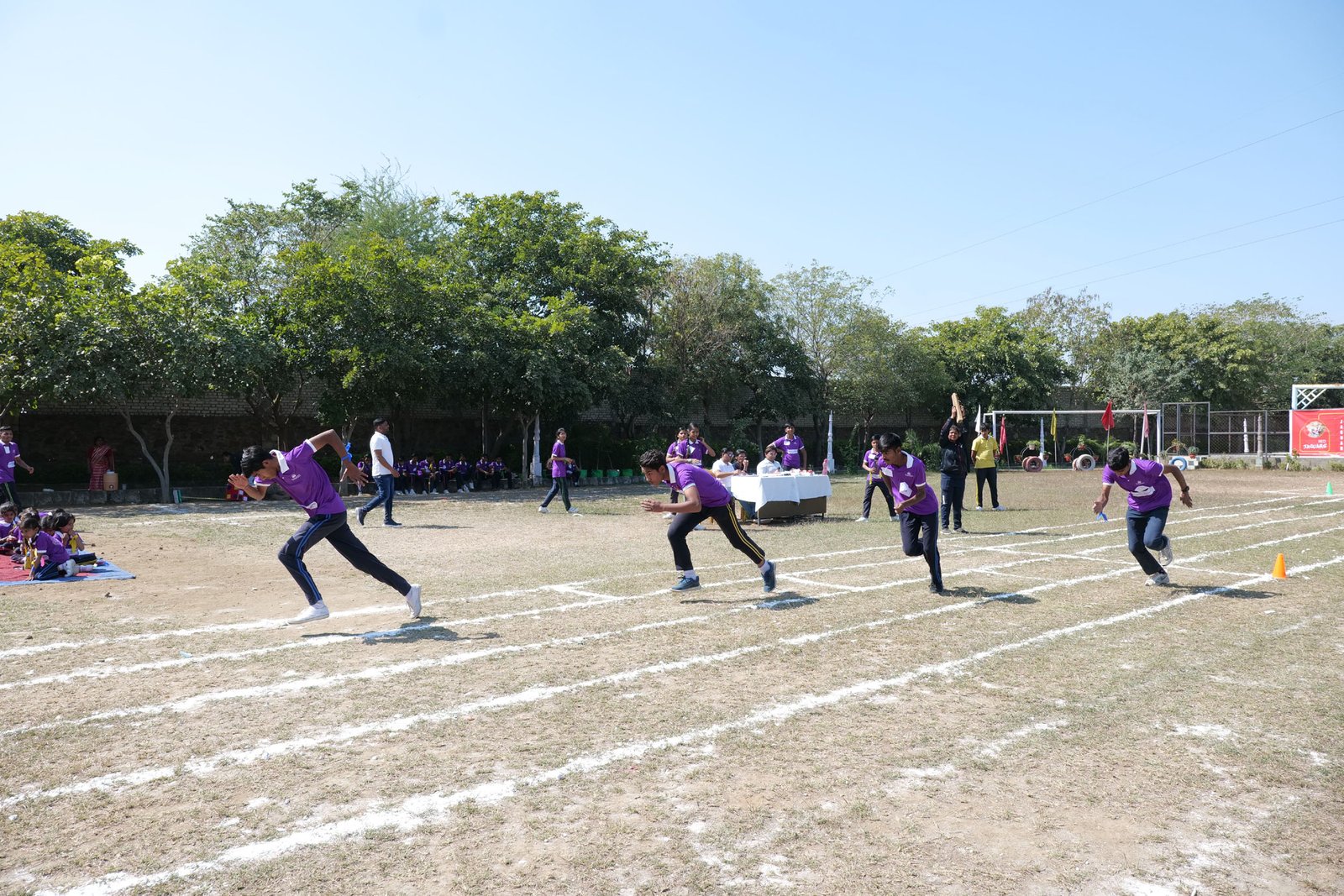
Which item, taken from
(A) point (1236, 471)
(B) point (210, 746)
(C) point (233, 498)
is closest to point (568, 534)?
(B) point (210, 746)

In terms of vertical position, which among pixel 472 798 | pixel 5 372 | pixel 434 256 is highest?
pixel 434 256

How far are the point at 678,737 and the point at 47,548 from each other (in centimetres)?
898

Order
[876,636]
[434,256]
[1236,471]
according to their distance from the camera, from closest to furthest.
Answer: [876,636] → [434,256] → [1236,471]

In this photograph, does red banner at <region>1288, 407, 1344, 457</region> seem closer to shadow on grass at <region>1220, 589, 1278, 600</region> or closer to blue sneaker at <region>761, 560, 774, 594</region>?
shadow on grass at <region>1220, 589, 1278, 600</region>

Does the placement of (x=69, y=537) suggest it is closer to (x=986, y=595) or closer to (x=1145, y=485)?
(x=986, y=595)

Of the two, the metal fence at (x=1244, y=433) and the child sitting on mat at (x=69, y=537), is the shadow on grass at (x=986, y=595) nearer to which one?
the child sitting on mat at (x=69, y=537)

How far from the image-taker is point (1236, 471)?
36750 mm

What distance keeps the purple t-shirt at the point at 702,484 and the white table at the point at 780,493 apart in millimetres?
7384

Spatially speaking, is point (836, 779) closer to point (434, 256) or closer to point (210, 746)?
point (210, 746)

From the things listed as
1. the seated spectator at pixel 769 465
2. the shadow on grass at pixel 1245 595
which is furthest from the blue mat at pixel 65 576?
the shadow on grass at pixel 1245 595

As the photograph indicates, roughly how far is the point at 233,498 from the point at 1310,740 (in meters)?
24.5

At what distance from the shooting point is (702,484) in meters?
9.16

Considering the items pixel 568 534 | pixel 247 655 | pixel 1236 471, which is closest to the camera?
pixel 247 655

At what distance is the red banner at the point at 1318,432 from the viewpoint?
128ft
